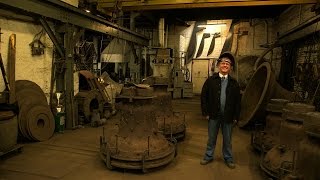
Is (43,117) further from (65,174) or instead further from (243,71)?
(243,71)

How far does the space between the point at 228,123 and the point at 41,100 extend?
344 centimetres

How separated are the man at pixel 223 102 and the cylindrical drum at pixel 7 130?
2.72m

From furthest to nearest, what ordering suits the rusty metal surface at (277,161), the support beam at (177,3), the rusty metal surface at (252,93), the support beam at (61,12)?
the support beam at (177,3) → the rusty metal surface at (252,93) → the support beam at (61,12) → the rusty metal surface at (277,161)

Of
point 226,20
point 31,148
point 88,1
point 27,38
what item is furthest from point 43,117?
point 226,20

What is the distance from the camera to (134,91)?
389 cm

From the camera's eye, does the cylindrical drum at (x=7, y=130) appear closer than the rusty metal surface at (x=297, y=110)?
No

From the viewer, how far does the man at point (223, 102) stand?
12.6 ft

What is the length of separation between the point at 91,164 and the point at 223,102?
6.58 ft

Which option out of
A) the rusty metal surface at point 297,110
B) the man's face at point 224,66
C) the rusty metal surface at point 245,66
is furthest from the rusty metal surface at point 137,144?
the rusty metal surface at point 245,66

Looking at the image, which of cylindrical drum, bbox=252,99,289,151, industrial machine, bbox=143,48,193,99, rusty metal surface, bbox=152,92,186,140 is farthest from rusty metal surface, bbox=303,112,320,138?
industrial machine, bbox=143,48,193,99

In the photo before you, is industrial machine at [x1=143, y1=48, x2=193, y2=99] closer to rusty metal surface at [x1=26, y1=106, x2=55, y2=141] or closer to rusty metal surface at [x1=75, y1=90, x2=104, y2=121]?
rusty metal surface at [x1=75, y1=90, x2=104, y2=121]

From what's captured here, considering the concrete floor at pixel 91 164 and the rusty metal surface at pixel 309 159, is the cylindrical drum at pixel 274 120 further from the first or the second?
the rusty metal surface at pixel 309 159

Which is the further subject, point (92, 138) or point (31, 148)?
point (92, 138)

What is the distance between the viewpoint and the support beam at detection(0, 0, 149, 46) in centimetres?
445
